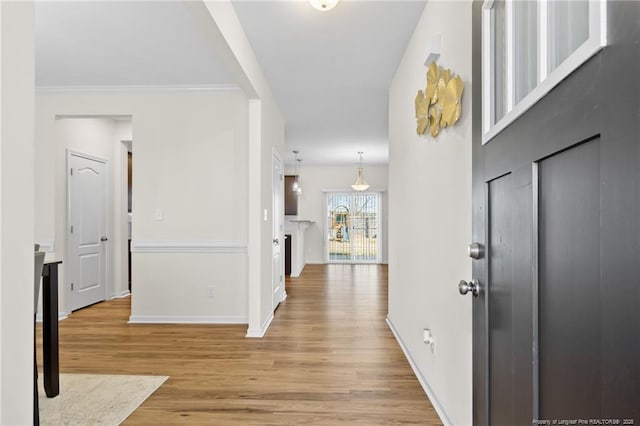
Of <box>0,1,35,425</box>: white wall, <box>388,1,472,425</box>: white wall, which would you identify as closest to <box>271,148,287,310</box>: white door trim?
<box>388,1,472,425</box>: white wall

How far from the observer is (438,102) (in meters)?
2.10

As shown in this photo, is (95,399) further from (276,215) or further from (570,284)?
(276,215)

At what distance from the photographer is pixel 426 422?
204 cm

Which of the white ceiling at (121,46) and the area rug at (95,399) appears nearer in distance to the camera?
the area rug at (95,399)

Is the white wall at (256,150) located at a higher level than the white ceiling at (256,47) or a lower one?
lower

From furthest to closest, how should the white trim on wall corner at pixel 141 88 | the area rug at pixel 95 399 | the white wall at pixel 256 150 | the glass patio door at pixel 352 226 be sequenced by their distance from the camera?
the glass patio door at pixel 352 226 → the white trim on wall corner at pixel 141 88 → the white wall at pixel 256 150 → the area rug at pixel 95 399

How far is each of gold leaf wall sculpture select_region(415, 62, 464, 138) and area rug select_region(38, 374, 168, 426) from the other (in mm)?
2343

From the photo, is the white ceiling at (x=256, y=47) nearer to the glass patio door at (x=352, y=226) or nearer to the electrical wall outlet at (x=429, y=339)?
the electrical wall outlet at (x=429, y=339)

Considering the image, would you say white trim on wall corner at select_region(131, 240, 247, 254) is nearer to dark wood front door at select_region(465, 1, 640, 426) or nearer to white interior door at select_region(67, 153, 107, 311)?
white interior door at select_region(67, 153, 107, 311)

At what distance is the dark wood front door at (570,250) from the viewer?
1.81 feet

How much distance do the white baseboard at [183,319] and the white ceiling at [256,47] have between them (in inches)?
97.0

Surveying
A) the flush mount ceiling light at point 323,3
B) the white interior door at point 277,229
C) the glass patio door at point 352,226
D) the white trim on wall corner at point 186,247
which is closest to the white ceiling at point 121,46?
the flush mount ceiling light at point 323,3

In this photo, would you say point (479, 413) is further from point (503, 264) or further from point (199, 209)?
point (199, 209)

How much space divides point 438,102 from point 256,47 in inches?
68.9
